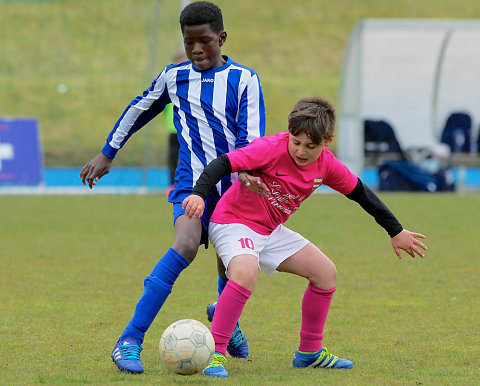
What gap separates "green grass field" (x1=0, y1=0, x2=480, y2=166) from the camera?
23.8m

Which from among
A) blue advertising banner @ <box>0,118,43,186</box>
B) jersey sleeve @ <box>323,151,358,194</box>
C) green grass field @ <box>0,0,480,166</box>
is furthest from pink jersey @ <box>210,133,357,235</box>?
green grass field @ <box>0,0,480,166</box>

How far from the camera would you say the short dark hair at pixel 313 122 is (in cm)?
407

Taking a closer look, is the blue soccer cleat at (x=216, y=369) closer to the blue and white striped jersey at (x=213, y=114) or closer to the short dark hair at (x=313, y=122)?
the blue and white striped jersey at (x=213, y=114)

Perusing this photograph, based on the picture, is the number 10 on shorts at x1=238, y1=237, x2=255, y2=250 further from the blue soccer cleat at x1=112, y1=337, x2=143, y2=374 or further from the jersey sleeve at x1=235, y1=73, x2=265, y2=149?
the blue soccer cleat at x1=112, y1=337, x2=143, y2=374

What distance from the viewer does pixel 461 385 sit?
3.88 metres

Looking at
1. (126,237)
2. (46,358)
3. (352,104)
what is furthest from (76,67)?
(46,358)

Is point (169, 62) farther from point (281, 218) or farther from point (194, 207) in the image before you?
point (194, 207)

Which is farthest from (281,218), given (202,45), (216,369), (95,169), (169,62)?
(169,62)

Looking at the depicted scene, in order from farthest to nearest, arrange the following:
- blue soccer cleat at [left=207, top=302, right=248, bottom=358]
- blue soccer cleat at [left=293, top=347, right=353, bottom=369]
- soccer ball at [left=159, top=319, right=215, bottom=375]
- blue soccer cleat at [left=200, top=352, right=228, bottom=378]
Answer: blue soccer cleat at [left=207, top=302, right=248, bottom=358] < blue soccer cleat at [left=293, top=347, right=353, bottom=369] < blue soccer cleat at [left=200, top=352, right=228, bottom=378] < soccer ball at [left=159, top=319, right=215, bottom=375]

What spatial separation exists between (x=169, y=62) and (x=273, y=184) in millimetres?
15412

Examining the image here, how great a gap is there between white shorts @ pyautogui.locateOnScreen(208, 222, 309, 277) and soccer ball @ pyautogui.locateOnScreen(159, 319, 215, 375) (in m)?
0.38

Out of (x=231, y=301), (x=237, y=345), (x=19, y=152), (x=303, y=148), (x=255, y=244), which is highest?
(x=303, y=148)

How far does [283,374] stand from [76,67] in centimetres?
Result: 2605

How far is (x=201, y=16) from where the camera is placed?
172 inches
